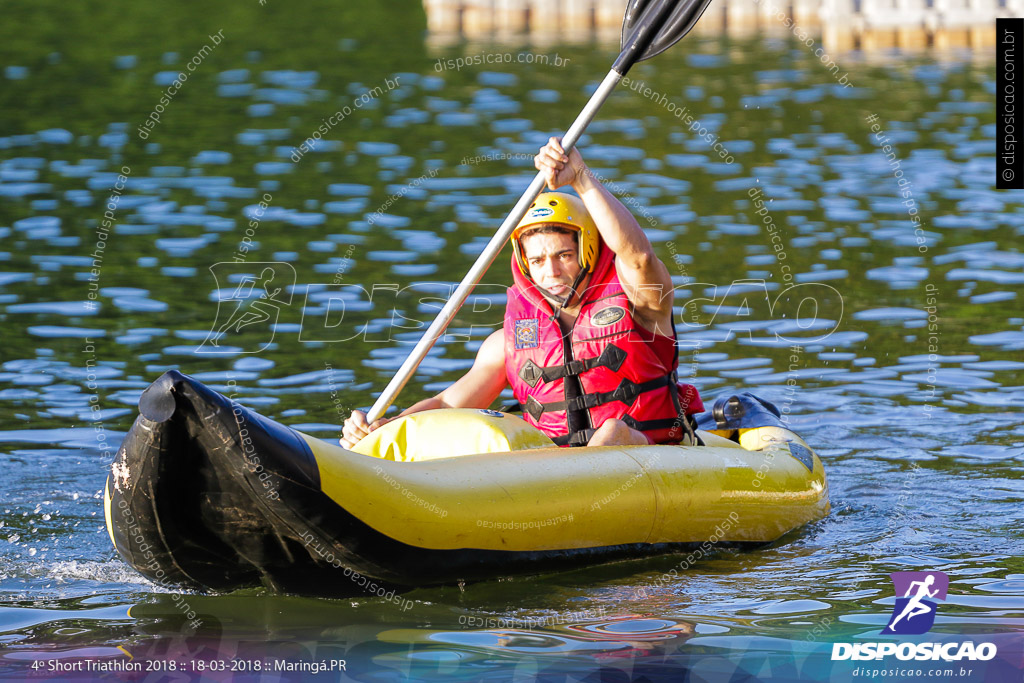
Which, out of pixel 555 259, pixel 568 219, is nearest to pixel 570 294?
pixel 555 259

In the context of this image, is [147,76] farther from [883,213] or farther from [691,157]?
[883,213]

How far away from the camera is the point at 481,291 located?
28.6 ft

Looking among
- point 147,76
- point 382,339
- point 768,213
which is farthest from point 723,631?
point 147,76

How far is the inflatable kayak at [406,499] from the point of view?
12.4 feet

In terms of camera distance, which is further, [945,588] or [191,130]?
[191,130]

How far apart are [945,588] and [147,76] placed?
12.7 meters

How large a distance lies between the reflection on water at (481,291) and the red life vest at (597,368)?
608mm

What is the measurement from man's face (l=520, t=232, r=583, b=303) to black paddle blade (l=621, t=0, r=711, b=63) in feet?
2.81

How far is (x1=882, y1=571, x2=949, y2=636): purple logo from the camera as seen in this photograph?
4168 mm

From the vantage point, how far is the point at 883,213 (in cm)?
1042

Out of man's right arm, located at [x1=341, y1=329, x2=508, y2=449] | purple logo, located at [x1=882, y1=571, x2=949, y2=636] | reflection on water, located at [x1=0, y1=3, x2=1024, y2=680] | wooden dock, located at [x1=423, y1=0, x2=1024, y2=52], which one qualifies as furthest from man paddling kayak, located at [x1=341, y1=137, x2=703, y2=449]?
wooden dock, located at [x1=423, y1=0, x2=1024, y2=52]

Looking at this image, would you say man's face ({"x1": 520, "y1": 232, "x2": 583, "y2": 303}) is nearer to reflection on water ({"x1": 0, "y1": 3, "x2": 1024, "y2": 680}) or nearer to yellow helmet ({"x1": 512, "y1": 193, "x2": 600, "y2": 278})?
yellow helmet ({"x1": 512, "y1": 193, "x2": 600, "y2": 278})

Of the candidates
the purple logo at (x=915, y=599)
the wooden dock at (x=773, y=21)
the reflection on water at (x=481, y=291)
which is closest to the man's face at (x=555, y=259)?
the reflection on water at (x=481, y=291)

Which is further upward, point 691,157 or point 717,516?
point 691,157
